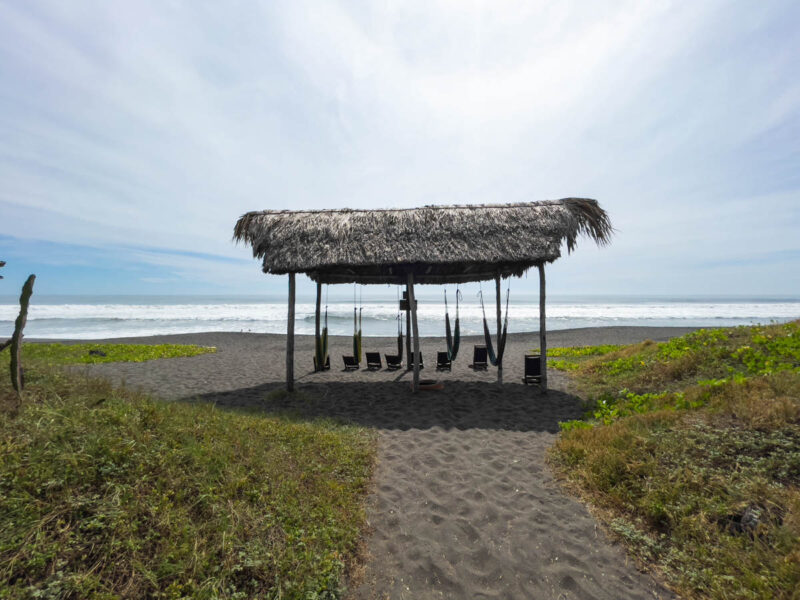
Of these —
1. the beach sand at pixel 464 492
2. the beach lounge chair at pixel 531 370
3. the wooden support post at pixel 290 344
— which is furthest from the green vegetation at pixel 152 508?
the beach lounge chair at pixel 531 370

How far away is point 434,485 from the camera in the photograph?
10.3 feet

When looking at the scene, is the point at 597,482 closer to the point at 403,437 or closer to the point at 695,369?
the point at 403,437

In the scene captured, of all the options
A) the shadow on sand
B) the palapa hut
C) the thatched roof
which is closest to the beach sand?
the shadow on sand

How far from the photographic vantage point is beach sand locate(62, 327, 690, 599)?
2.10 metres

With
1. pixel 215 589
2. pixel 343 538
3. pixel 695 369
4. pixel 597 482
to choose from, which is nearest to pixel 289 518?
pixel 343 538

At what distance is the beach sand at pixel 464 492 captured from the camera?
210cm

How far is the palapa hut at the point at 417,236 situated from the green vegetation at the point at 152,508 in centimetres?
369

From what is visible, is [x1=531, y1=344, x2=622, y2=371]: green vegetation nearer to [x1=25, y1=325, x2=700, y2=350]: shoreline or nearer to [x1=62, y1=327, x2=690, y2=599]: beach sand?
[x1=62, y1=327, x2=690, y2=599]: beach sand

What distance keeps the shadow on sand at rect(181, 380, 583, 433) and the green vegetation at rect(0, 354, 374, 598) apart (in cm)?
216

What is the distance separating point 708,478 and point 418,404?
3824 millimetres

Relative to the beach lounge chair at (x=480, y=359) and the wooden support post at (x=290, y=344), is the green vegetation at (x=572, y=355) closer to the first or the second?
the beach lounge chair at (x=480, y=359)

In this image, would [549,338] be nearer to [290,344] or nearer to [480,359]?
[480,359]

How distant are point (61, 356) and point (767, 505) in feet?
47.9

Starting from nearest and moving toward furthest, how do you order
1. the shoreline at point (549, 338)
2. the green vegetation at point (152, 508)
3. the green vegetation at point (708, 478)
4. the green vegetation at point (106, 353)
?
the green vegetation at point (152, 508)
the green vegetation at point (708, 478)
the green vegetation at point (106, 353)
the shoreline at point (549, 338)
